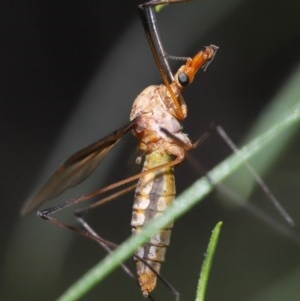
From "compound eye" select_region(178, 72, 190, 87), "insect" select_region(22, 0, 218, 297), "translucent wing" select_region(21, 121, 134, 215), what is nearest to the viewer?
"translucent wing" select_region(21, 121, 134, 215)

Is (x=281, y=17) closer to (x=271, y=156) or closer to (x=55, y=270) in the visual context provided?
(x=55, y=270)

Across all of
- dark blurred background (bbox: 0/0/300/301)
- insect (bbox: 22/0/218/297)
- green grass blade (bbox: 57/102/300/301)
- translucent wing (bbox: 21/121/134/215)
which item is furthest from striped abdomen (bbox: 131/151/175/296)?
dark blurred background (bbox: 0/0/300/301)

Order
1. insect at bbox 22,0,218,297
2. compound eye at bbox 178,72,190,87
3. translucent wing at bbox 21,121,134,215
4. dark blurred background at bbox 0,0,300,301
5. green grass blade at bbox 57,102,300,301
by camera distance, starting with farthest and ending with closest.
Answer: dark blurred background at bbox 0,0,300,301 < compound eye at bbox 178,72,190,87 < insect at bbox 22,0,218,297 < translucent wing at bbox 21,121,134,215 < green grass blade at bbox 57,102,300,301

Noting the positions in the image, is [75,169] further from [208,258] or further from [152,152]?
[208,258]

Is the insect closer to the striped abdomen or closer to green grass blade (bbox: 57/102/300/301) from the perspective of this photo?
the striped abdomen

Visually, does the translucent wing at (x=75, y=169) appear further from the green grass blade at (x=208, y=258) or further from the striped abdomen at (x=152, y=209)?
the green grass blade at (x=208, y=258)

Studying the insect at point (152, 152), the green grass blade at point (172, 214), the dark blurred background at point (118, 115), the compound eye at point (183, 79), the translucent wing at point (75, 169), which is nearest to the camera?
the green grass blade at point (172, 214)

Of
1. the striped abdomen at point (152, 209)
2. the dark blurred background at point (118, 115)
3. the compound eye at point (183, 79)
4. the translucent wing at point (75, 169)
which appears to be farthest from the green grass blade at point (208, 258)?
the dark blurred background at point (118, 115)
